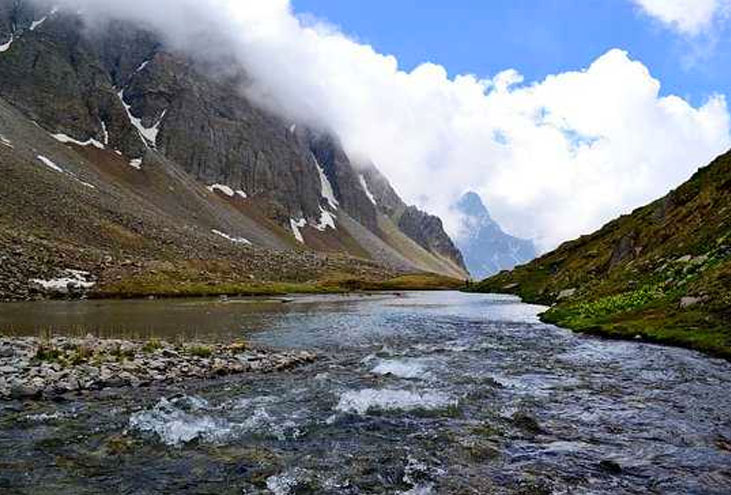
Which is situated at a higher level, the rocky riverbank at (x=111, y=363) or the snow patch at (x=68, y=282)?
the snow patch at (x=68, y=282)

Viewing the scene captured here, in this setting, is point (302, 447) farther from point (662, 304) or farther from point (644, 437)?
point (662, 304)

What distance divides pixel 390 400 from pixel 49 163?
17564 centimetres

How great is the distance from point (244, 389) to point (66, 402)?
21.7 ft

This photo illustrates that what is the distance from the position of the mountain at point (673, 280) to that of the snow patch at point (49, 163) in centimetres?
13194

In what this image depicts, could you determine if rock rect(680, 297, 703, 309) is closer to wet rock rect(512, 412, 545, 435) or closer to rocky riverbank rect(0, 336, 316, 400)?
rocky riverbank rect(0, 336, 316, 400)

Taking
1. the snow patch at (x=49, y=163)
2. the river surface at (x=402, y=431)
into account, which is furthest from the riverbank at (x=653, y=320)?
the snow patch at (x=49, y=163)

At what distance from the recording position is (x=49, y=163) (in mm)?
172625

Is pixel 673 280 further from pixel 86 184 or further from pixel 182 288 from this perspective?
pixel 86 184

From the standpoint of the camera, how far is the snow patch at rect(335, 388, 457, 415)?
72.5ft

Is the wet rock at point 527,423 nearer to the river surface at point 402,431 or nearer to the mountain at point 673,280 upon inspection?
the river surface at point 402,431

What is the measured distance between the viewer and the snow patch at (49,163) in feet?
552

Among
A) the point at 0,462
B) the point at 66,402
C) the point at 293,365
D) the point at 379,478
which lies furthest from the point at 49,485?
the point at 293,365

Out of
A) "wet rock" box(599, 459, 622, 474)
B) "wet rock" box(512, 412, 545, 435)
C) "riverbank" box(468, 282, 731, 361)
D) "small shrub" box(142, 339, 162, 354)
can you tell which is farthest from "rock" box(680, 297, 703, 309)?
"small shrub" box(142, 339, 162, 354)

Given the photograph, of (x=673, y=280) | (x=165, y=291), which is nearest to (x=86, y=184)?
(x=165, y=291)
